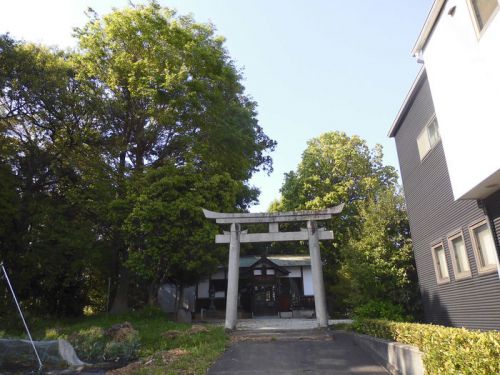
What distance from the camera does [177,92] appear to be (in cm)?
2148

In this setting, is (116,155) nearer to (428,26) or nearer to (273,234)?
(273,234)

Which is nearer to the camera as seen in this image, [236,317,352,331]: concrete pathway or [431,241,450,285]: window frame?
[431,241,450,285]: window frame

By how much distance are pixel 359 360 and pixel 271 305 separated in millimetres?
18292

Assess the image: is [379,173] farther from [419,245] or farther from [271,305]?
[419,245]

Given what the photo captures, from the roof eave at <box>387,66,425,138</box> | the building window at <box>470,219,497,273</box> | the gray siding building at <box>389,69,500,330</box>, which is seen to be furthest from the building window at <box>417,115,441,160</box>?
the building window at <box>470,219,497,273</box>

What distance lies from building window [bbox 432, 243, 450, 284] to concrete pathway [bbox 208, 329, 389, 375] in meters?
3.67

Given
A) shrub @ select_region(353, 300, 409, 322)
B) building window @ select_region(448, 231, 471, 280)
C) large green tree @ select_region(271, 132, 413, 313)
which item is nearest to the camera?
building window @ select_region(448, 231, 471, 280)

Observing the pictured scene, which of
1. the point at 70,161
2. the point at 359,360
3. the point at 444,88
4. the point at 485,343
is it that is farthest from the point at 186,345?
the point at 70,161

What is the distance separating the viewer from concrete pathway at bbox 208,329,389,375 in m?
8.70

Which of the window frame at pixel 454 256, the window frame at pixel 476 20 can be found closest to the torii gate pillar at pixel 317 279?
the window frame at pixel 454 256

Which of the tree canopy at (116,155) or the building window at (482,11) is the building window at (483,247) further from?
the tree canopy at (116,155)

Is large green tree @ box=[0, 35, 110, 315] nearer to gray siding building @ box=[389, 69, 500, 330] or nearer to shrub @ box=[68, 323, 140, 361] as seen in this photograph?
shrub @ box=[68, 323, 140, 361]

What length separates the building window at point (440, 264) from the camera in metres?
12.5

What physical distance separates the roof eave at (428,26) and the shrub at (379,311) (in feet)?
29.8
